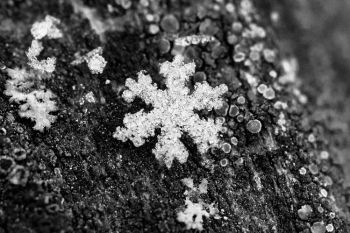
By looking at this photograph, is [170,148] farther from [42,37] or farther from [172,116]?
[42,37]

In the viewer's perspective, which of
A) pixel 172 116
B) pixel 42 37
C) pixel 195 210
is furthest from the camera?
pixel 42 37

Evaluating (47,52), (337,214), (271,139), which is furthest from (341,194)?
(47,52)

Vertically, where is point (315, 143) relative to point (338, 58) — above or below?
below

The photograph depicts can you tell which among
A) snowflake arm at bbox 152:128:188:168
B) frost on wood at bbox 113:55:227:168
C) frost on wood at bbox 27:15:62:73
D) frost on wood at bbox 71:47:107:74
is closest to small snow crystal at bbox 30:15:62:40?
frost on wood at bbox 27:15:62:73

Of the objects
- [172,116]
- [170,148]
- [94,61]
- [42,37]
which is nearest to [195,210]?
[170,148]

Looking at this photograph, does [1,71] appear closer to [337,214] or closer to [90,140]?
[90,140]

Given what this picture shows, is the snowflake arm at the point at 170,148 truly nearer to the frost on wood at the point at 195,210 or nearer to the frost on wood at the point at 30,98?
the frost on wood at the point at 195,210

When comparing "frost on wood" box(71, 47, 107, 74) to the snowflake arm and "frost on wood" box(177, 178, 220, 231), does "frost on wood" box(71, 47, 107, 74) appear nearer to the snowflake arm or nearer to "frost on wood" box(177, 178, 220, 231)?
the snowflake arm
